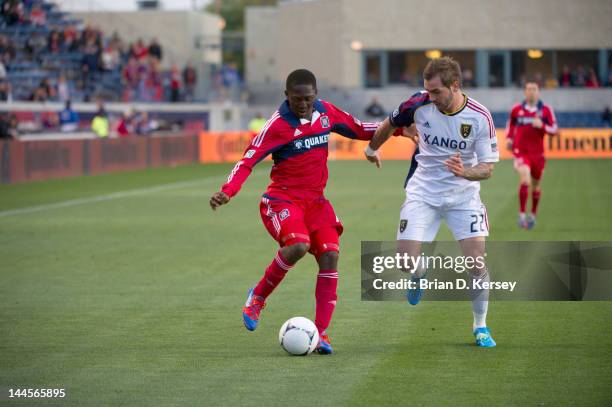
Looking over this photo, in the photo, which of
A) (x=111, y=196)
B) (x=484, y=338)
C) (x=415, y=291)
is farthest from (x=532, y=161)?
(x=111, y=196)

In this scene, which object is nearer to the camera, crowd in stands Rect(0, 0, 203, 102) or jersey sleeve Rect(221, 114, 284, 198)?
jersey sleeve Rect(221, 114, 284, 198)

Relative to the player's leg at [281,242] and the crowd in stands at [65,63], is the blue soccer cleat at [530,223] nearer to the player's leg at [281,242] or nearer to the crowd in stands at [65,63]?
the player's leg at [281,242]

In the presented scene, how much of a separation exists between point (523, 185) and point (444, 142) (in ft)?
32.1

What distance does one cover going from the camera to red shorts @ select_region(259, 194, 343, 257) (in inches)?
334

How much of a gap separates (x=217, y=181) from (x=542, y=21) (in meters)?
32.2

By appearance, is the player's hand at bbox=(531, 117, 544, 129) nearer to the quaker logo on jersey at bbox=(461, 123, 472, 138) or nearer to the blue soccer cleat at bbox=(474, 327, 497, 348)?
the quaker logo on jersey at bbox=(461, 123, 472, 138)

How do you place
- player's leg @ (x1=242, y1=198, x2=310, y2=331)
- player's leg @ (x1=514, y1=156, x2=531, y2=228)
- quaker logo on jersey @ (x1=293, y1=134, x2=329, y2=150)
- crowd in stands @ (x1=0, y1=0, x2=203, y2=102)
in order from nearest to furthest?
player's leg @ (x1=242, y1=198, x2=310, y2=331) < quaker logo on jersey @ (x1=293, y1=134, x2=329, y2=150) < player's leg @ (x1=514, y1=156, x2=531, y2=228) < crowd in stands @ (x1=0, y1=0, x2=203, y2=102)

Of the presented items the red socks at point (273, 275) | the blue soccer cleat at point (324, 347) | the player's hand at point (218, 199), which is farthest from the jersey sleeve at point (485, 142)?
the player's hand at point (218, 199)

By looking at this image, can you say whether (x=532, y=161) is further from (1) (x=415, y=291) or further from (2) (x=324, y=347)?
(2) (x=324, y=347)

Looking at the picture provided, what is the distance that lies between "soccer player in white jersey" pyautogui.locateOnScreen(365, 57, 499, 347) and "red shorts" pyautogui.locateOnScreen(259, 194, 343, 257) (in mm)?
616

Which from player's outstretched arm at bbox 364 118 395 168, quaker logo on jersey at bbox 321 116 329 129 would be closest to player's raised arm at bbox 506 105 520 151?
player's outstretched arm at bbox 364 118 395 168

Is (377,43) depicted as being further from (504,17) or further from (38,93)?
(38,93)

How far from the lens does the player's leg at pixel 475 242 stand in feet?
28.3

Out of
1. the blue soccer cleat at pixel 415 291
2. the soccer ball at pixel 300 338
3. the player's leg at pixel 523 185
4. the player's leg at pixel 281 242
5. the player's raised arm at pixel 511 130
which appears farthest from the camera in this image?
the player's raised arm at pixel 511 130
